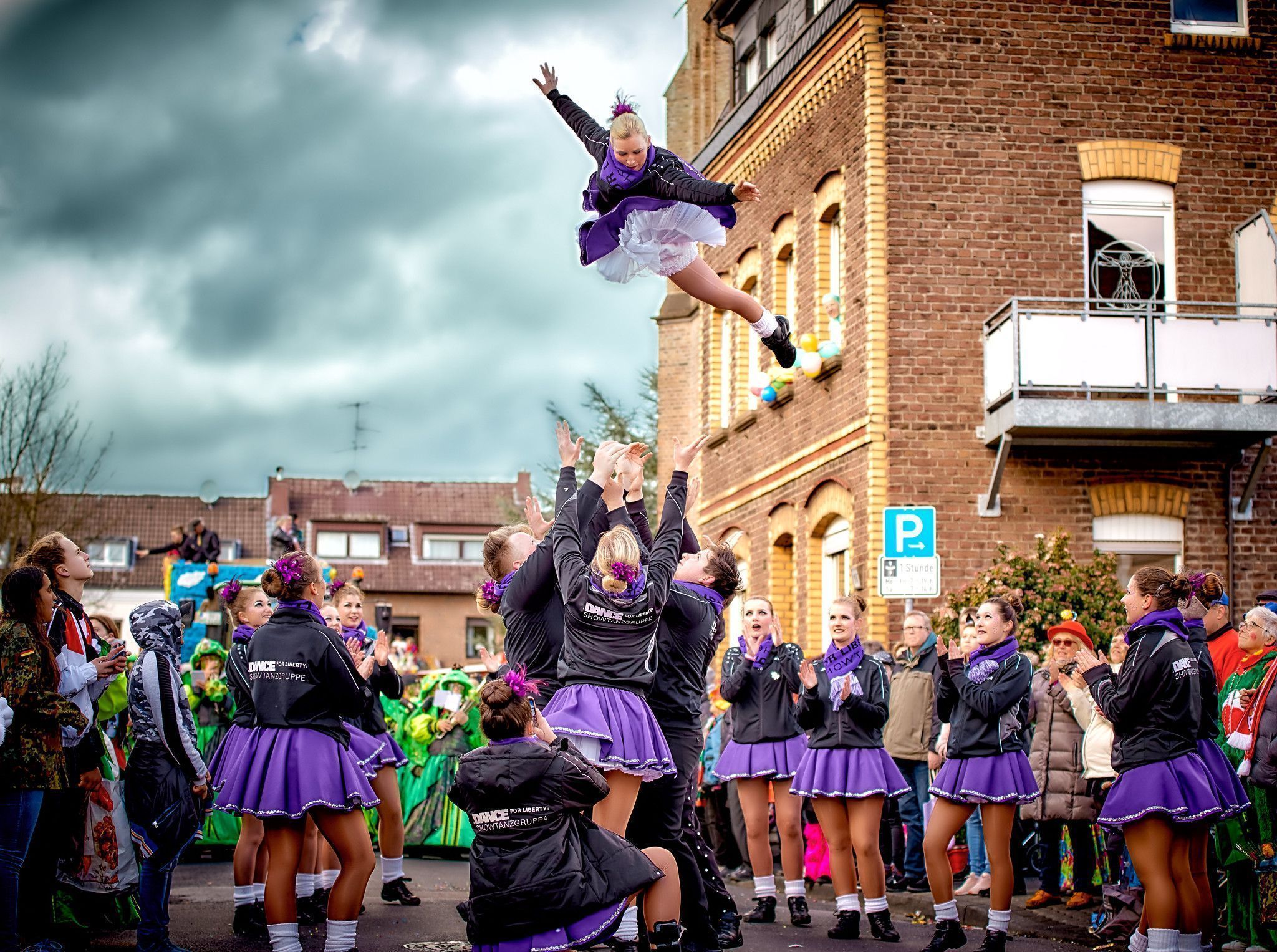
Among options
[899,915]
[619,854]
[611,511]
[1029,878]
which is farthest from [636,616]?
[1029,878]

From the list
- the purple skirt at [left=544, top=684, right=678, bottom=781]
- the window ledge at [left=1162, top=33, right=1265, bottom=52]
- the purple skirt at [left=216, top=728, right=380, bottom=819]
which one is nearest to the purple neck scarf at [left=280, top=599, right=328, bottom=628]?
the purple skirt at [left=216, top=728, right=380, bottom=819]

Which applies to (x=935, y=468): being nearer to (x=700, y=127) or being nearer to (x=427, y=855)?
(x=427, y=855)

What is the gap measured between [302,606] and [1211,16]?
15.4m

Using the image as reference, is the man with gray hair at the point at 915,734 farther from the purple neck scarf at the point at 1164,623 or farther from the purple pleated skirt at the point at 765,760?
the purple neck scarf at the point at 1164,623

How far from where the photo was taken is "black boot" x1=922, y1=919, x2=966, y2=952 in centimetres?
971

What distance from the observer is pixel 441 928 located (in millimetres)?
10461

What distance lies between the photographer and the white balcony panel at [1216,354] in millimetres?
17719

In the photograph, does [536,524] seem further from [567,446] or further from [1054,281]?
[1054,281]

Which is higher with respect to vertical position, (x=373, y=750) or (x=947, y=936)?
(x=373, y=750)

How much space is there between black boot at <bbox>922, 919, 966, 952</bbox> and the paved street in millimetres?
294

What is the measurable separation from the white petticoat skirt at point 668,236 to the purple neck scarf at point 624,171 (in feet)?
0.55

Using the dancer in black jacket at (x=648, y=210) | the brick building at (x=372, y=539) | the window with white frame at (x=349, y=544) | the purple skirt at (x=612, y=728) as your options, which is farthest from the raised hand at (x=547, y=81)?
the window with white frame at (x=349, y=544)

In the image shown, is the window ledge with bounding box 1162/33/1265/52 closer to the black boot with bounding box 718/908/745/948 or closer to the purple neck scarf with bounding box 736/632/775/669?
the purple neck scarf with bounding box 736/632/775/669

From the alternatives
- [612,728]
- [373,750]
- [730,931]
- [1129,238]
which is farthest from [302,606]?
[1129,238]
